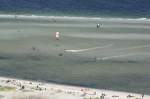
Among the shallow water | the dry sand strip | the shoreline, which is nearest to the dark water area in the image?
the shoreline

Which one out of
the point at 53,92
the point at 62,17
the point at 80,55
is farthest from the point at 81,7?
the point at 53,92

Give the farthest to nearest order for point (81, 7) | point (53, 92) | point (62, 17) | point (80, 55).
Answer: point (81, 7) < point (62, 17) < point (80, 55) < point (53, 92)

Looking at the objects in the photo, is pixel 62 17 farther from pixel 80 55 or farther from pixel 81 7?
pixel 80 55

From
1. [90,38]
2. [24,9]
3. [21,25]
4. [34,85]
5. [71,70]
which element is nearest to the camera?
[34,85]

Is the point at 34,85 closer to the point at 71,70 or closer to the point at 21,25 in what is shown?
the point at 71,70

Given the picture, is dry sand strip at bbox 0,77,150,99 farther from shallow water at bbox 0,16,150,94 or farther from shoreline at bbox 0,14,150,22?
shoreline at bbox 0,14,150,22

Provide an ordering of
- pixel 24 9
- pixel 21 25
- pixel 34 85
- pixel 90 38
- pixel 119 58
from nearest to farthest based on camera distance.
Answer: pixel 34 85
pixel 119 58
pixel 90 38
pixel 21 25
pixel 24 9

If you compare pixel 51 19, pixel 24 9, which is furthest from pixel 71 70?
pixel 24 9
